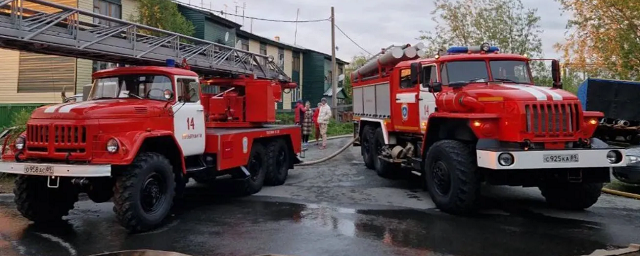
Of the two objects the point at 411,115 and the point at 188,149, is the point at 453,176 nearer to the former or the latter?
the point at 411,115

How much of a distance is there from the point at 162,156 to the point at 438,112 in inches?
174

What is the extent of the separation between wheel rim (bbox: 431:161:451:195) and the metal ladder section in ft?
17.3

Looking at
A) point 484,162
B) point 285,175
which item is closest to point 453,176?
point 484,162

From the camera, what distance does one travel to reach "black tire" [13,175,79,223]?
6570mm

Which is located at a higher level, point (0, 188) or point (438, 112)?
point (438, 112)

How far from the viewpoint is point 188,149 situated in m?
7.51

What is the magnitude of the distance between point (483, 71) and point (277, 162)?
468 centimetres

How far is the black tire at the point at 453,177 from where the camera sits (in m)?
6.96

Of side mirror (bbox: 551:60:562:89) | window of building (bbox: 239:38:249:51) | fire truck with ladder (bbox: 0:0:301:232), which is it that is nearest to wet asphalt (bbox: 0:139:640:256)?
fire truck with ladder (bbox: 0:0:301:232)

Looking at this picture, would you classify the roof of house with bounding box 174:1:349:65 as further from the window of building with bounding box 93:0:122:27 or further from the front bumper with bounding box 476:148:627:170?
the front bumper with bounding box 476:148:627:170

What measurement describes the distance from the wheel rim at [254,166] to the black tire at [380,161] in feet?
9.55

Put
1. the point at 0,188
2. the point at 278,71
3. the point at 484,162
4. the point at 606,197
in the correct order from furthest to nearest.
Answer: the point at 278,71, the point at 0,188, the point at 606,197, the point at 484,162

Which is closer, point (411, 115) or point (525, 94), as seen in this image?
point (525, 94)

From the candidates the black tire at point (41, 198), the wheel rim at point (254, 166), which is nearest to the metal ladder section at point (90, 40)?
the black tire at point (41, 198)
